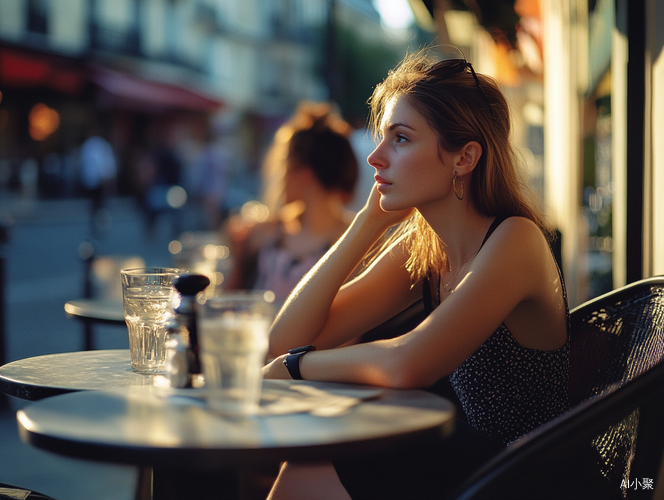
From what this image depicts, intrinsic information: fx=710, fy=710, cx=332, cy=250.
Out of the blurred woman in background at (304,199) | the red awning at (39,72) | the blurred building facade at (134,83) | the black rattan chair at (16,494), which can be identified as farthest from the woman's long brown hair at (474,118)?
the red awning at (39,72)

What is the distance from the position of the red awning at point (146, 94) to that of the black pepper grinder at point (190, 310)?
21387 mm

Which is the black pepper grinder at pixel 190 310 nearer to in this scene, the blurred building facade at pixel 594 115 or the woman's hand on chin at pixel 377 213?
the woman's hand on chin at pixel 377 213

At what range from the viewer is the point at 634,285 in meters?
1.81

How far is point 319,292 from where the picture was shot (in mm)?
2016

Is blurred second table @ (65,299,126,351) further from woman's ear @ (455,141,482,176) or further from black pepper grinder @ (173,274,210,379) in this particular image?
woman's ear @ (455,141,482,176)

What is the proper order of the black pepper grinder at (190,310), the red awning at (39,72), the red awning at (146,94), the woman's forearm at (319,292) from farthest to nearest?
the red awning at (146,94), the red awning at (39,72), the woman's forearm at (319,292), the black pepper grinder at (190,310)

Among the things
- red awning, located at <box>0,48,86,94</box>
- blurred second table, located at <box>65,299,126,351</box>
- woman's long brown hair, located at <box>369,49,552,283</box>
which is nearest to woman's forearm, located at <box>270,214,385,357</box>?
woman's long brown hair, located at <box>369,49,552,283</box>

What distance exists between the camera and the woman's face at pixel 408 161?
1.80 m

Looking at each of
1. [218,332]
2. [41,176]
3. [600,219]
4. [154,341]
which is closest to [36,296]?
[600,219]

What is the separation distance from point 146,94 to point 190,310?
2301cm

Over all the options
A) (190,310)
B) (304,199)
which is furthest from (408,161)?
(304,199)

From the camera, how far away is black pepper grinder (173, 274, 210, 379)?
138 centimetres

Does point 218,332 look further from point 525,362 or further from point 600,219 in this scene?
point 600,219

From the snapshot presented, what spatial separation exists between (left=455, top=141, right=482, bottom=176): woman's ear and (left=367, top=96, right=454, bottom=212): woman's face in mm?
32
